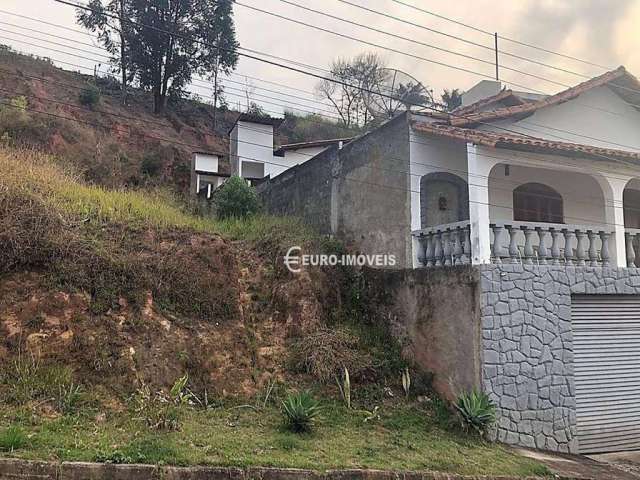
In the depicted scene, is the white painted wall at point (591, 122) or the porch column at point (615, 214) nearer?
the porch column at point (615, 214)

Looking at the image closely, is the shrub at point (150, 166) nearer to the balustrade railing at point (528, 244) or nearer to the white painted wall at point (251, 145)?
the white painted wall at point (251, 145)

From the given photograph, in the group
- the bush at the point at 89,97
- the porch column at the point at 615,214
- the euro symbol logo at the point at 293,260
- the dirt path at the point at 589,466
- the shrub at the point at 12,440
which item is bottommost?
the dirt path at the point at 589,466

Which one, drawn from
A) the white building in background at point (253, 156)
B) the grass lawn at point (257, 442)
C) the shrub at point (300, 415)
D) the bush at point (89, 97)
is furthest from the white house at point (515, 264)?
the bush at point (89, 97)

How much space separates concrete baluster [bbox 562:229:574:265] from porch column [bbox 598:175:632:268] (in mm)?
893

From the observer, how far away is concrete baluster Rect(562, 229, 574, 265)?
25.8ft

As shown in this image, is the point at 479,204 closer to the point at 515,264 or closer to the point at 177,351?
the point at 515,264

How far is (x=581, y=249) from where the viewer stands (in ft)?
26.2

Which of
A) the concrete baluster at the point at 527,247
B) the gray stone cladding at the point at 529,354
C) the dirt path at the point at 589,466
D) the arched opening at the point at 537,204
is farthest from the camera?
the arched opening at the point at 537,204

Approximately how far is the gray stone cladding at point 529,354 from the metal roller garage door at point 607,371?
33 centimetres

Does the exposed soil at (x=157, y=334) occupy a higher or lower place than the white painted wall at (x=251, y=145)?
lower

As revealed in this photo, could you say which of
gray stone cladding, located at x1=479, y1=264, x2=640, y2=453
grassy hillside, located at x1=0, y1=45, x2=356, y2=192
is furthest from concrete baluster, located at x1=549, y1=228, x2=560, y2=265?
grassy hillside, located at x1=0, y1=45, x2=356, y2=192

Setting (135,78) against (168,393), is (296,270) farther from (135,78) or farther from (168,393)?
(135,78)

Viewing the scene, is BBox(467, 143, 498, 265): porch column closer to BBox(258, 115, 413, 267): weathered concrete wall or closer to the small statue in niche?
BBox(258, 115, 413, 267): weathered concrete wall

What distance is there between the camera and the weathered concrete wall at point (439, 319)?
741cm
